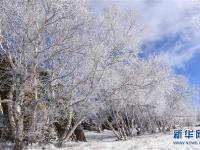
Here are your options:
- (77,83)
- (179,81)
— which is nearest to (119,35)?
(77,83)

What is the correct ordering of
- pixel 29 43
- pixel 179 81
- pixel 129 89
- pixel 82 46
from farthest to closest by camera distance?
pixel 179 81
pixel 129 89
pixel 82 46
pixel 29 43

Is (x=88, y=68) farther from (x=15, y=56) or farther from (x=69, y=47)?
(x=15, y=56)

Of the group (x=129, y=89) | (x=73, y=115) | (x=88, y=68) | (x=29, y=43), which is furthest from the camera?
(x=73, y=115)

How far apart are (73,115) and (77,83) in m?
5.68

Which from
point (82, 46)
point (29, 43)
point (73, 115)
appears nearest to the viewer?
point (29, 43)

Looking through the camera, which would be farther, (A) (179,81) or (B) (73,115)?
→ (A) (179,81)

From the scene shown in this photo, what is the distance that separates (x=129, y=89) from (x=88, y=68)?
2.42 meters

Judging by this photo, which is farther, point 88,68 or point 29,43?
point 88,68

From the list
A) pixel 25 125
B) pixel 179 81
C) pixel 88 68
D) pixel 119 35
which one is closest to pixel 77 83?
pixel 88 68

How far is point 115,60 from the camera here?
635 inches

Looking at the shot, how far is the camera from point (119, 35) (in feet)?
55.6

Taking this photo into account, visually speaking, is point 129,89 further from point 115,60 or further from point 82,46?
point 82,46

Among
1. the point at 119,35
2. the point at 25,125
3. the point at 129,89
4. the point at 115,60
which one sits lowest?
the point at 25,125

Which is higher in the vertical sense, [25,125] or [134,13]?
[134,13]
